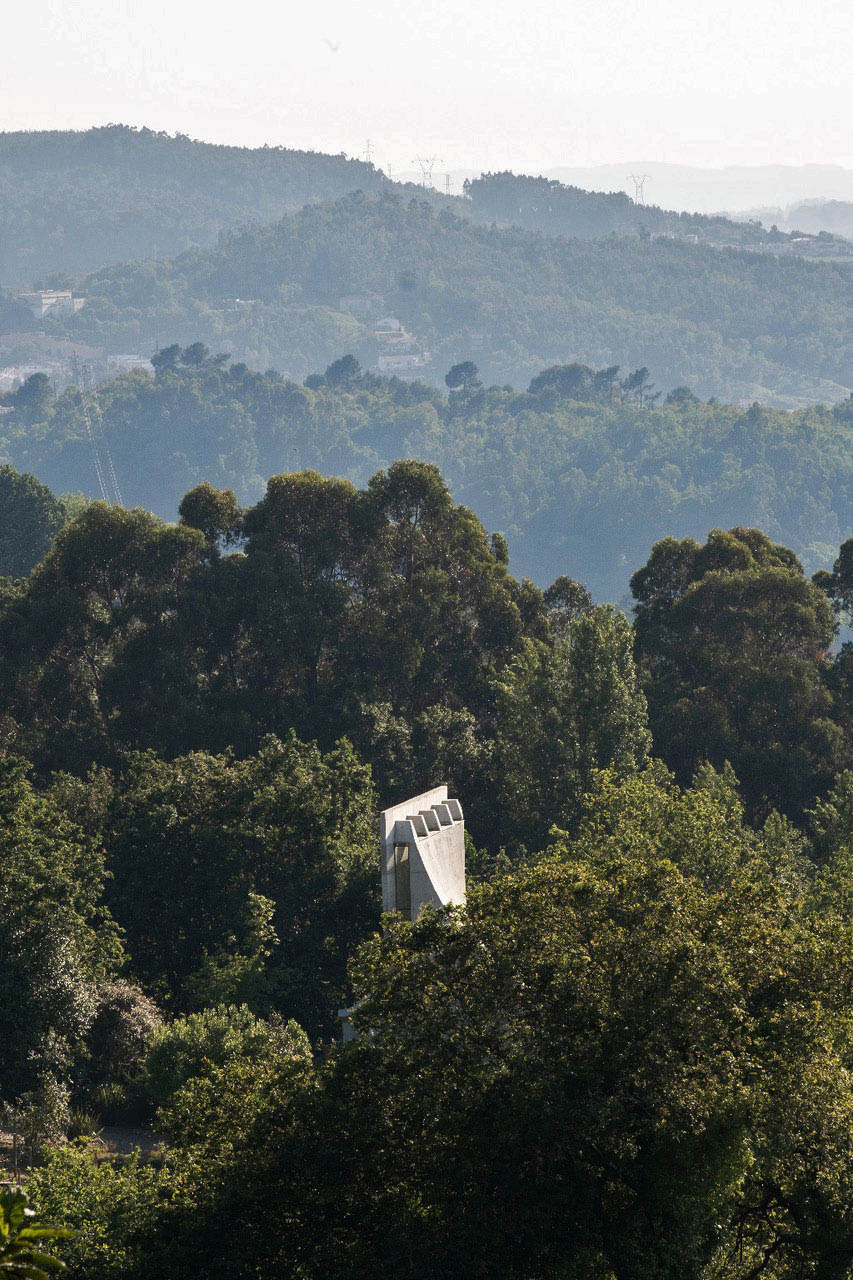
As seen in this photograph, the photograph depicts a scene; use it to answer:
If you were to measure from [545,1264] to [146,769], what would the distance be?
24.8 m

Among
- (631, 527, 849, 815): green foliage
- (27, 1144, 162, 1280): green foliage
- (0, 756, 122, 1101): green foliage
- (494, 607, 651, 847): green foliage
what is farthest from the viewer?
(631, 527, 849, 815): green foliage

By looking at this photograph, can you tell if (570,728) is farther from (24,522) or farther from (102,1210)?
(24,522)

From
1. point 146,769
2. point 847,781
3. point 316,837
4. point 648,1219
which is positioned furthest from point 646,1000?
point 847,781

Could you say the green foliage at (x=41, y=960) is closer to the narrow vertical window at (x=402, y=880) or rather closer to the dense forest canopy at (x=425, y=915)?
the dense forest canopy at (x=425, y=915)

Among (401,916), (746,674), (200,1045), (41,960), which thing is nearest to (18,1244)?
(401,916)

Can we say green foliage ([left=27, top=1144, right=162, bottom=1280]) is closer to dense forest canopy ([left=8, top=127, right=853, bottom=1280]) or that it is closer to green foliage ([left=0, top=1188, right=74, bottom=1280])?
dense forest canopy ([left=8, top=127, right=853, bottom=1280])

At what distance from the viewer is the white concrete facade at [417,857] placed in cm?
2469

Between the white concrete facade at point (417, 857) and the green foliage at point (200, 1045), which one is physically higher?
the white concrete facade at point (417, 857)

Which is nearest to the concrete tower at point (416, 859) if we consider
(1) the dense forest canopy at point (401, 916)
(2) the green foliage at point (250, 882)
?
(1) the dense forest canopy at point (401, 916)

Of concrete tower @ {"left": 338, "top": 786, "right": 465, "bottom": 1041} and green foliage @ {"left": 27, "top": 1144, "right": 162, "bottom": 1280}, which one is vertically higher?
concrete tower @ {"left": 338, "top": 786, "right": 465, "bottom": 1041}

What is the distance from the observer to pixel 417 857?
24.6 metres

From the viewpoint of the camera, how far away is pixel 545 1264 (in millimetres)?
17156

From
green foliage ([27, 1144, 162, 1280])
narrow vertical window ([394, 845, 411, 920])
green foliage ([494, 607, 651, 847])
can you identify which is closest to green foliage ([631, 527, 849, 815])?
green foliage ([494, 607, 651, 847])

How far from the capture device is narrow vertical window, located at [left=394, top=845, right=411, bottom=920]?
25.1 meters
